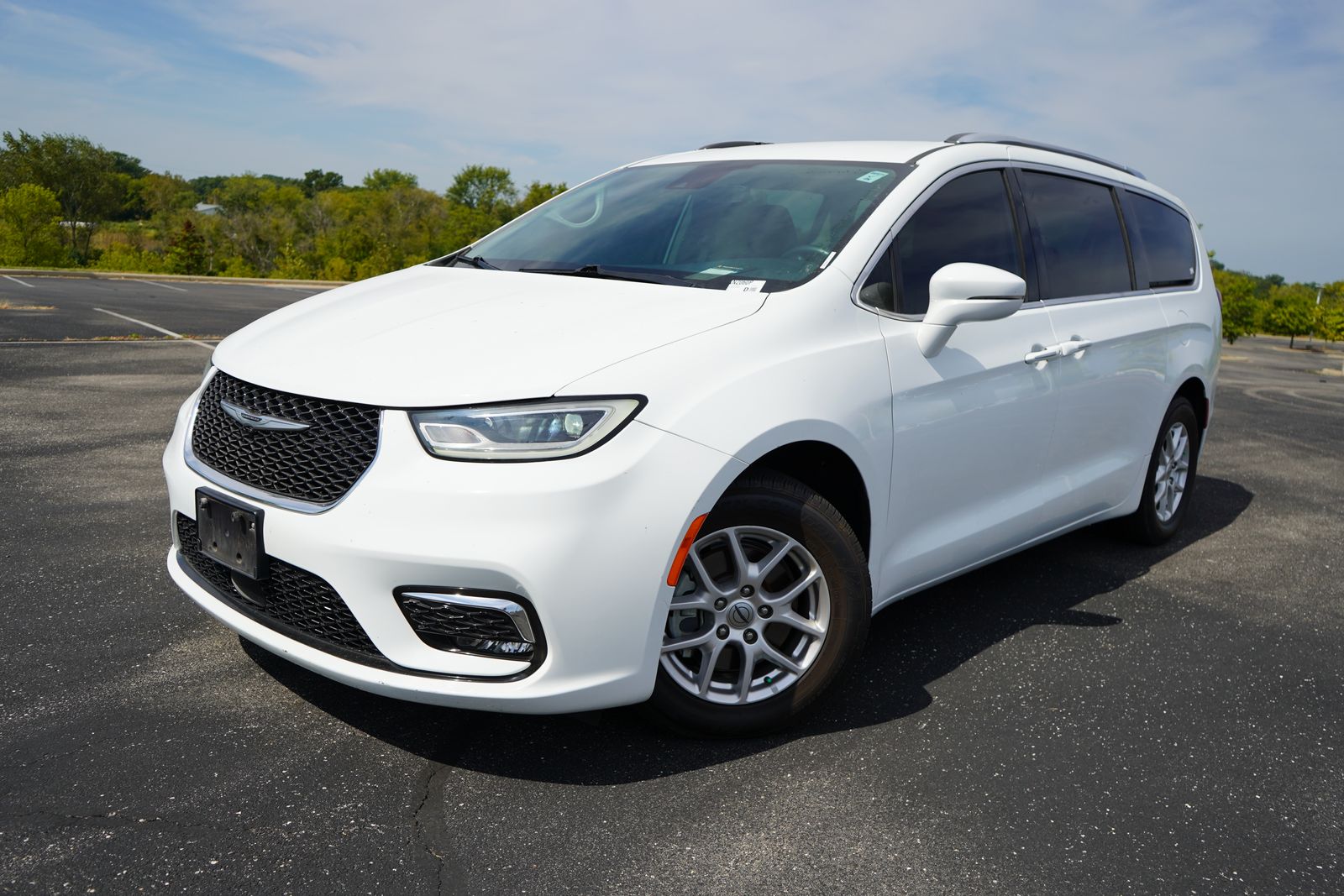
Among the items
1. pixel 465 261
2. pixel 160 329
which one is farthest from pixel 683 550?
pixel 160 329

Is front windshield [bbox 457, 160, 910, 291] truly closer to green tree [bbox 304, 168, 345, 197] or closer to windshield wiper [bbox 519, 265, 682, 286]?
windshield wiper [bbox 519, 265, 682, 286]

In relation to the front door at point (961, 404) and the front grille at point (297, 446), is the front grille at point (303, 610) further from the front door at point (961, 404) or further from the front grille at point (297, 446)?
the front door at point (961, 404)

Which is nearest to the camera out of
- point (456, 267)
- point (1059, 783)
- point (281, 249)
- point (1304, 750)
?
point (1059, 783)

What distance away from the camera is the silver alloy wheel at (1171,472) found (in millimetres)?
5121

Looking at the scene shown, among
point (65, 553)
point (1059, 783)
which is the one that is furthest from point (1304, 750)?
point (65, 553)

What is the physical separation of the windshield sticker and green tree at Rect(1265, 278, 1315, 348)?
53.8 m

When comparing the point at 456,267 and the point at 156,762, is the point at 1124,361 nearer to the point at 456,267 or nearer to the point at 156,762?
the point at 456,267

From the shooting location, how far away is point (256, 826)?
2484mm

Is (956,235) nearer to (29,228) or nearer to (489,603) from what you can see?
(489,603)

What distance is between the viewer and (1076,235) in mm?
4340

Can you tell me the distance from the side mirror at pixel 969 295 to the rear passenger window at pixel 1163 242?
6.48 feet

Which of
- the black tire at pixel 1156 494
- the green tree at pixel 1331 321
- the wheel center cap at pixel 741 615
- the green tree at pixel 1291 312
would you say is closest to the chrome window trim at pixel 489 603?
the wheel center cap at pixel 741 615

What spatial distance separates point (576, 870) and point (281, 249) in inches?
2292

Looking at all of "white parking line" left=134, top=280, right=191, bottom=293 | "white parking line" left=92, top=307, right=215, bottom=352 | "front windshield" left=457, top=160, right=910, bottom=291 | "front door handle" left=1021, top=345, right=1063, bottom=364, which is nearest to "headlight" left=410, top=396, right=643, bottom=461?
"front windshield" left=457, top=160, right=910, bottom=291
